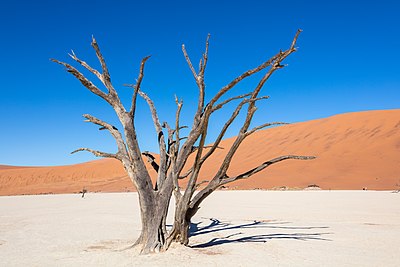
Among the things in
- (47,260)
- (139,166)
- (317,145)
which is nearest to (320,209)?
(139,166)

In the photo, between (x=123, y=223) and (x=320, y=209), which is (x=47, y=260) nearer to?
(x=123, y=223)

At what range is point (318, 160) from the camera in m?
32.6

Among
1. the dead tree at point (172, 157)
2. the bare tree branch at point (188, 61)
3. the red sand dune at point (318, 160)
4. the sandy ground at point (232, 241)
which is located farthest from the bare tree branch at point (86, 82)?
the red sand dune at point (318, 160)

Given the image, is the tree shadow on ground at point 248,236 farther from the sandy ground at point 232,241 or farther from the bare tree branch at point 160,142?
the bare tree branch at point 160,142

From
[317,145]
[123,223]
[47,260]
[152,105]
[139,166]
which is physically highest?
[317,145]

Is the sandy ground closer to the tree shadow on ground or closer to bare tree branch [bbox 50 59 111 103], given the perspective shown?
the tree shadow on ground

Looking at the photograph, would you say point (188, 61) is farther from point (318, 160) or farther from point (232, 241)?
point (318, 160)

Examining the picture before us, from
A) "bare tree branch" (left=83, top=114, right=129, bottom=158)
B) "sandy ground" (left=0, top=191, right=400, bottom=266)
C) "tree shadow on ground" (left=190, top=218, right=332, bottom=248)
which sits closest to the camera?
"sandy ground" (left=0, top=191, right=400, bottom=266)

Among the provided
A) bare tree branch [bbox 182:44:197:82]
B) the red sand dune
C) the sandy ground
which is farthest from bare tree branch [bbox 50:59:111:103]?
the red sand dune

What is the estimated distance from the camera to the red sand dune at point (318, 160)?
26.8 meters

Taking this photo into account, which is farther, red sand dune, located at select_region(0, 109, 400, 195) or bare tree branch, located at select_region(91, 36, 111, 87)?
red sand dune, located at select_region(0, 109, 400, 195)

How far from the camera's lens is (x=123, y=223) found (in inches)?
408

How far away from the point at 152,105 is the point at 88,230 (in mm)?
3738

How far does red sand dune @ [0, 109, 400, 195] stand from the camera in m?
26.8
